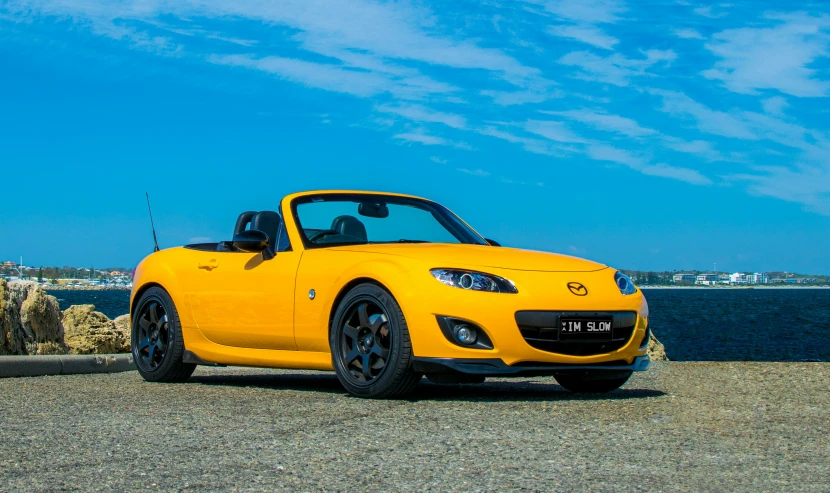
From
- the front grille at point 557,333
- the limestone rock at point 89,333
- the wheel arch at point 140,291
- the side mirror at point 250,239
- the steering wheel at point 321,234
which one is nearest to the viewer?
the front grille at point 557,333

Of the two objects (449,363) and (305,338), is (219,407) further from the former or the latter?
(449,363)

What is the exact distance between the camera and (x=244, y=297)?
7508mm

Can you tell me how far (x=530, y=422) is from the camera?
5441mm

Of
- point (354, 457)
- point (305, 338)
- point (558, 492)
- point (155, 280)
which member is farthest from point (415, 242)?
point (558, 492)

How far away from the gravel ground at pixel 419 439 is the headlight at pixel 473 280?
0.72 m

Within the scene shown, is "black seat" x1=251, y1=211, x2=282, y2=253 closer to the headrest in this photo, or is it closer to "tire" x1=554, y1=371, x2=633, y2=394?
the headrest

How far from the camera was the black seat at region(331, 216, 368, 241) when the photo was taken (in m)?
7.50

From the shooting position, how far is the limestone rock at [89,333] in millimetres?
11414

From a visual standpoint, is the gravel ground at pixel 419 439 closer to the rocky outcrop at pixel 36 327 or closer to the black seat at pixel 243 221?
the black seat at pixel 243 221

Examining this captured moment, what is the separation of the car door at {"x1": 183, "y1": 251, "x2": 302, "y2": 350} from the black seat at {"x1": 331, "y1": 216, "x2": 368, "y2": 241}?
44 cm

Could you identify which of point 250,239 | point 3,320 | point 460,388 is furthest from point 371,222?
point 3,320

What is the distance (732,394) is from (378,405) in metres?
2.62

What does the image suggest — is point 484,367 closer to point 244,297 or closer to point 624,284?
point 624,284

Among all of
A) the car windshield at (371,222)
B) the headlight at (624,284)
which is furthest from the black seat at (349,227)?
the headlight at (624,284)
